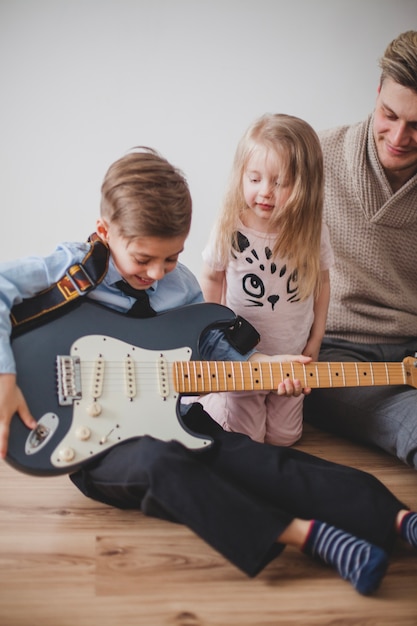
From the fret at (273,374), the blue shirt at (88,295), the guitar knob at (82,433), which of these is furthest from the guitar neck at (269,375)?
the guitar knob at (82,433)

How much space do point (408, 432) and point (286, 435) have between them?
31cm

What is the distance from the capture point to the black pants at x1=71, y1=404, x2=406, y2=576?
1055 mm

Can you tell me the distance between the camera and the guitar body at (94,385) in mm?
1124

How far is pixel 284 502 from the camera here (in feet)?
3.94

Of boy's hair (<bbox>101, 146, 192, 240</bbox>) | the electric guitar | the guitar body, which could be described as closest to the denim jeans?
the electric guitar

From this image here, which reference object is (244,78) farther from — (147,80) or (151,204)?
(151,204)

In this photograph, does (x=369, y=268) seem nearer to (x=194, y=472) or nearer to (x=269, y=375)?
(x=269, y=375)

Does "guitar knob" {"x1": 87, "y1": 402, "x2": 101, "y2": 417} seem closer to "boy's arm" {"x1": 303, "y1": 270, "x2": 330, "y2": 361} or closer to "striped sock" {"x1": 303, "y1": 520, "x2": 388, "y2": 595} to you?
"striped sock" {"x1": 303, "y1": 520, "x2": 388, "y2": 595}

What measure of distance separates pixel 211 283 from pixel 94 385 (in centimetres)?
49

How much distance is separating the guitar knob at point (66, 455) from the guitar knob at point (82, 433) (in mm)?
30

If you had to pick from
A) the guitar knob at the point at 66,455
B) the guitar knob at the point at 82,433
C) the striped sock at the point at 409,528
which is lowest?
the striped sock at the point at 409,528

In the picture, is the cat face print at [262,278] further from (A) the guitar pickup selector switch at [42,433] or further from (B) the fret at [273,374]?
(A) the guitar pickup selector switch at [42,433]

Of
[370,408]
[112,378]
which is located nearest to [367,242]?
[370,408]

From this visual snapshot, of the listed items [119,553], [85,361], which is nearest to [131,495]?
[119,553]
